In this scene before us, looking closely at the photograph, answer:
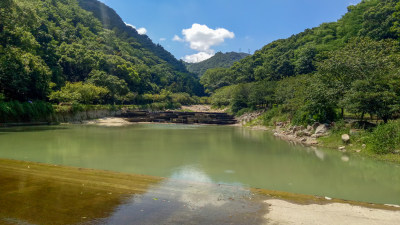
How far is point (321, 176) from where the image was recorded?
1083 cm

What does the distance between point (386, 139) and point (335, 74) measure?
885 cm

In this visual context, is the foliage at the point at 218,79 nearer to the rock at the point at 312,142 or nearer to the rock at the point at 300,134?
the rock at the point at 300,134

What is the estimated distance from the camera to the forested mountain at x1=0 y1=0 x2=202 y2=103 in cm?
2781

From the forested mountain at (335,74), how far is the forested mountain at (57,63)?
2579 centimetres

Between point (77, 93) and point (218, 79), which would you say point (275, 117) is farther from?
point (218, 79)

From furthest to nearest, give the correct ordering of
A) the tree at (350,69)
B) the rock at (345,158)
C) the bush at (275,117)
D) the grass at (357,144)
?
the bush at (275,117) → the tree at (350,69) → the rock at (345,158) → the grass at (357,144)

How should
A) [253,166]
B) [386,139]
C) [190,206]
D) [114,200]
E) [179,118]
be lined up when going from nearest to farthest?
[190,206] → [114,200] → [253,166] → [386,139] → [179,118]

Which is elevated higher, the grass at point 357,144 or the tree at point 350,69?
the tree at point 350,69

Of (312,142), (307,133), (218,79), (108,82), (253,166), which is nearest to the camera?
(253,166)

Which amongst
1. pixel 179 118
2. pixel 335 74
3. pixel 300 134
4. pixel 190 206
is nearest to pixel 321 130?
pixel 300 134

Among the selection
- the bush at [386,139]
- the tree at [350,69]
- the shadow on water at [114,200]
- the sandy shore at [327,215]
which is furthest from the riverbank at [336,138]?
the shadow on water at [114,200]

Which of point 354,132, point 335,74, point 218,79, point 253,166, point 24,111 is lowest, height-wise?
point 253,166

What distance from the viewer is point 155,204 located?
6.25m

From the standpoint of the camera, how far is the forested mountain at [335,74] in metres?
16.7
